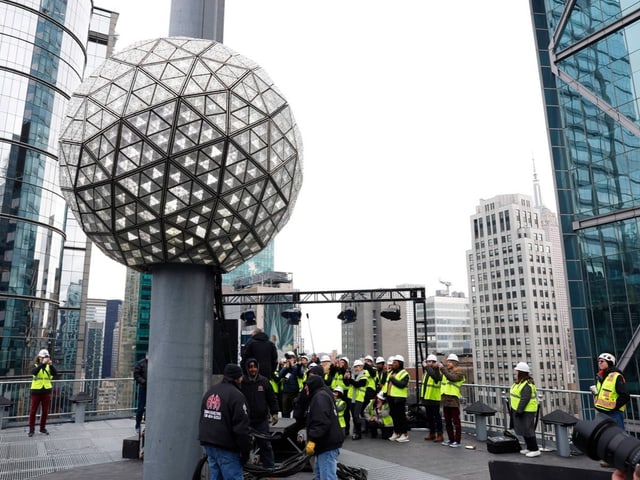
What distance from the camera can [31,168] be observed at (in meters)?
37.5

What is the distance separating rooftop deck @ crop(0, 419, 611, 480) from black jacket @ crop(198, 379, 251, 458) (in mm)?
1204

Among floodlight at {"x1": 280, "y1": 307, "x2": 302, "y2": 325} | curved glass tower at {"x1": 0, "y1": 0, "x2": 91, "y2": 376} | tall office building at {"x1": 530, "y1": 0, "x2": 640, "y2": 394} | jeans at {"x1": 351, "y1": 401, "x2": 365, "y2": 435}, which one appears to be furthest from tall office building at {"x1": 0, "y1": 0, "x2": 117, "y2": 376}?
tall office building at {"x1": 530, "y1": 0, "x2": 640, "y2": 394}

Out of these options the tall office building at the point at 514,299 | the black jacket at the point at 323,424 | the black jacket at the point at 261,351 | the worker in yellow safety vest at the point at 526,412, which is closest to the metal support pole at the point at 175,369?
the black jacket at the point at 323,424

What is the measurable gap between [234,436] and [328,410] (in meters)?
1.02

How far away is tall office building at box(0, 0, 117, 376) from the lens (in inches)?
1400

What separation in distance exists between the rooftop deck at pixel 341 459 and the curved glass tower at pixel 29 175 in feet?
95.9

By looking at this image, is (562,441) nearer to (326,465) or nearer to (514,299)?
(326,465)

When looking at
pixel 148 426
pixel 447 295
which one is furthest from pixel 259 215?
pixel 447 295

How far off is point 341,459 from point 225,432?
4.07 metres

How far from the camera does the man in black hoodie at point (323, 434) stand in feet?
16.4

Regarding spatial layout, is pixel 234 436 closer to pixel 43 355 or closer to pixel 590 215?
pixel 43 355

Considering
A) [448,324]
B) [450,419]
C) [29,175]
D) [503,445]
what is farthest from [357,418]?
[448,324]

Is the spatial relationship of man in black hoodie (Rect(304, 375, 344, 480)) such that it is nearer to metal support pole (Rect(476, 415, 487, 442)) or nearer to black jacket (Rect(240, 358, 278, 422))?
black jacket (Rect(240, 358, 278, 422))

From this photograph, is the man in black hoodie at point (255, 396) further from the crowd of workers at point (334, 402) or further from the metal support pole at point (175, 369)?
the metal support pole at point (175, 369)
